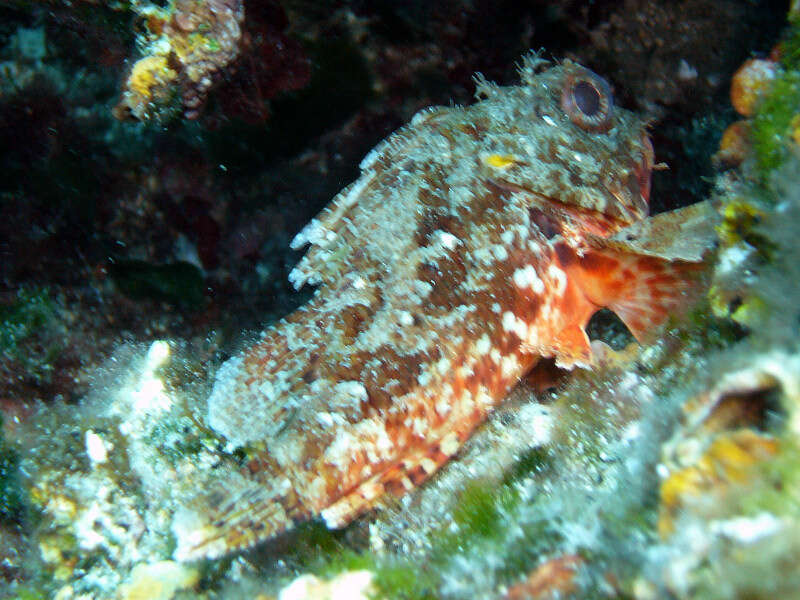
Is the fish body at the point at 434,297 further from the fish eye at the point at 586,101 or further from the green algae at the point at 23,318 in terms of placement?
the green algae at the point at 23,318

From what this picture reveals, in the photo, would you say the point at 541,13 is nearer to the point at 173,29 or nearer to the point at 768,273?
the point at 173,29

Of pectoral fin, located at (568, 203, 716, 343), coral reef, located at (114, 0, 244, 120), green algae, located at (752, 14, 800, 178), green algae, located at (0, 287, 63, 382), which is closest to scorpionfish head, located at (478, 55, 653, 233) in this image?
pectoral fin, located at (568, 203, 716, 343)

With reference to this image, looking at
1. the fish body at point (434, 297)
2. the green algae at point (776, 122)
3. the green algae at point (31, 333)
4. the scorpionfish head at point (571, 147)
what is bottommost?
the green algae at point (31, 333)

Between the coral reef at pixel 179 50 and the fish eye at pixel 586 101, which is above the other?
the fish eye at pixel 586 101

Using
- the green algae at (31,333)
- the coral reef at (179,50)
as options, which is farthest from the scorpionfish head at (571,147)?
the green algae at (31,333)

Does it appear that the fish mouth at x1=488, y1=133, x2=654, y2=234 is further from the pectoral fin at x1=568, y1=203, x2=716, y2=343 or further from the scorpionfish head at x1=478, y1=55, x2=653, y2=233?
the pectoral fin at x1=568, y1=203, x2=716, y2=343

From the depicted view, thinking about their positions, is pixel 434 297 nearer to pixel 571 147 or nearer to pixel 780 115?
pixel 571 147

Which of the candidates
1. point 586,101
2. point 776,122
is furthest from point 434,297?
point 586,101

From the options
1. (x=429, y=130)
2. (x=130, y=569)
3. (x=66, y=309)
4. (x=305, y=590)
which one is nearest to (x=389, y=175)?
(x=429, y=130)
